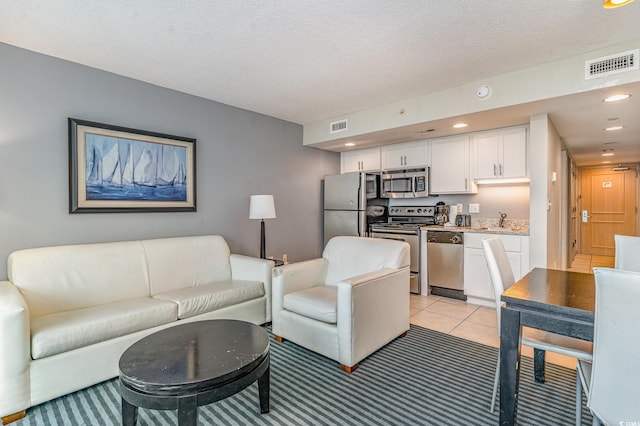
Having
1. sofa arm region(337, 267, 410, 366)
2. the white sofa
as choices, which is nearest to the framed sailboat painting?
the white sofa

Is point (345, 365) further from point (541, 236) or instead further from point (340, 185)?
point (340, 185)

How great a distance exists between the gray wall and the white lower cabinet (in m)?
2.22

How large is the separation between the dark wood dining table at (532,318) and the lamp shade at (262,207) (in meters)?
2.53

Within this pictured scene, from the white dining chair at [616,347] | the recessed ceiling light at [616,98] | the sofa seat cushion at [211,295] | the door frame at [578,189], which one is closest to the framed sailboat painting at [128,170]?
the sofa seat cushion at [211,295]

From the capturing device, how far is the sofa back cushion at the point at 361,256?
110 inches

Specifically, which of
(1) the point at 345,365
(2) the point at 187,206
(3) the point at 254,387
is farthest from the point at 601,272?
(2) the point at 187,206

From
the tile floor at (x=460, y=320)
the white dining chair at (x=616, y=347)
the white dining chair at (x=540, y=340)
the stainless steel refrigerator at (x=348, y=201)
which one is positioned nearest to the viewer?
the white dining chair at (x=616, y=347)

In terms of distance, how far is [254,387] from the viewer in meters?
2.05

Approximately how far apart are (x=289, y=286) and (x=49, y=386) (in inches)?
65.7

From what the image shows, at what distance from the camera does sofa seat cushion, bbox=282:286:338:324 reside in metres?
2.36

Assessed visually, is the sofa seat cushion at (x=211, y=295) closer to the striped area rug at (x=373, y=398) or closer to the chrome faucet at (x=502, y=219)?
the striped area rug at (x=373, y=398)

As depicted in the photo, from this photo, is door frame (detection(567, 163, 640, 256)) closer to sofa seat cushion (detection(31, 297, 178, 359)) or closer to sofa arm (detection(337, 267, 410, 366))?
sofa arm (detection(337, 267, 410, 366))

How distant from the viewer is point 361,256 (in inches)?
117

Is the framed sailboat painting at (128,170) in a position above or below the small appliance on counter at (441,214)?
above
